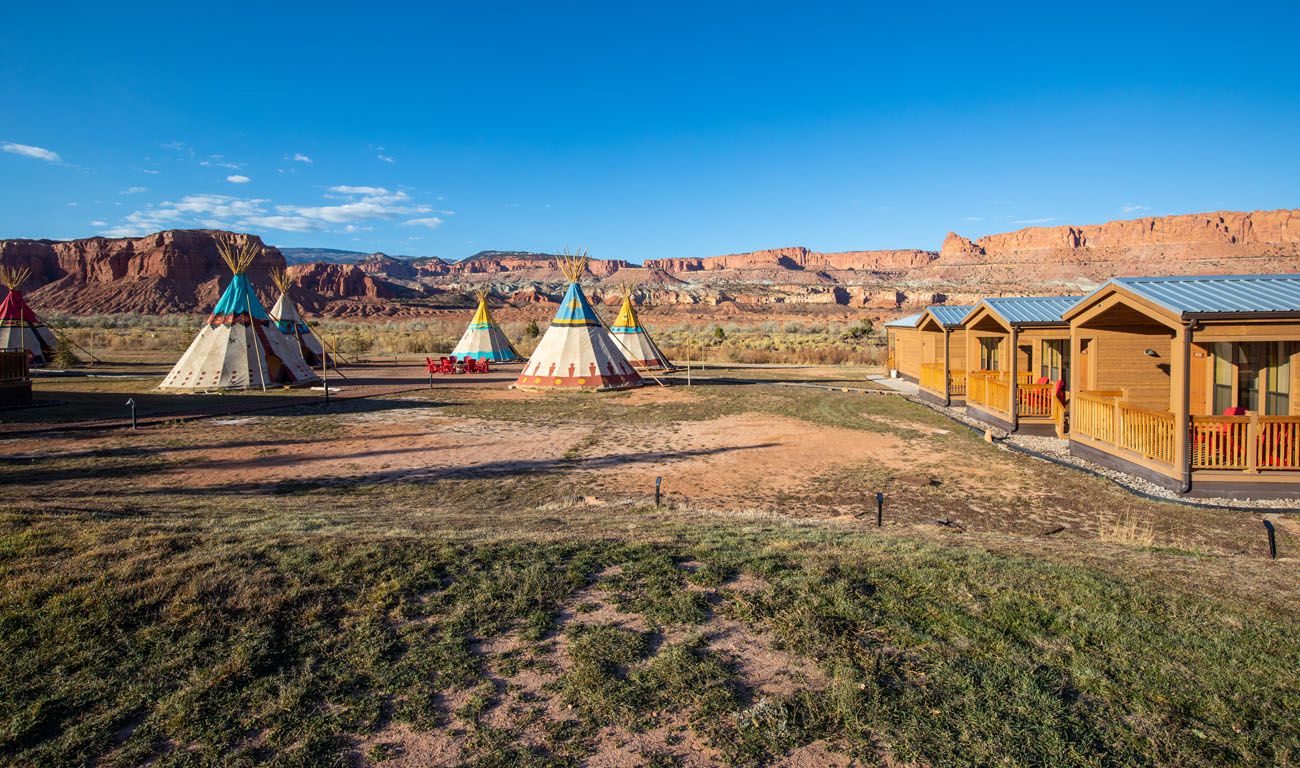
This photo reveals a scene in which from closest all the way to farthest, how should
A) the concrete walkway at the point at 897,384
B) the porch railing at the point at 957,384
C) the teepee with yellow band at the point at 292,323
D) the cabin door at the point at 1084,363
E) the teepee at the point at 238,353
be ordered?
the cabin door at the point at 1084,363 < the porch railing at the point at 957,384 < the teepee at the point at 238,353 < the concrete walkway at the point at 897,384 < the teepee with yellow band at the point at 292,323

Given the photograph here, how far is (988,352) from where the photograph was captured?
64.0 feet

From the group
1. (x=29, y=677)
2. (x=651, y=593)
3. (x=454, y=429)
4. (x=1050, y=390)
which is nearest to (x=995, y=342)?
(x=1050, y=390)

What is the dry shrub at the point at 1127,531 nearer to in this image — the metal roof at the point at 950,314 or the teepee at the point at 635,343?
the metal roof at the point at 950,314

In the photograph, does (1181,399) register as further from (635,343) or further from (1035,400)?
(635,343)

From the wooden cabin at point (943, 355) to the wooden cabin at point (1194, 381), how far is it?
5.56 metres

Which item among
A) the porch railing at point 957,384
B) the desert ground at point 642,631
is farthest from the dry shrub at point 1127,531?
the porch railing at point 957,384

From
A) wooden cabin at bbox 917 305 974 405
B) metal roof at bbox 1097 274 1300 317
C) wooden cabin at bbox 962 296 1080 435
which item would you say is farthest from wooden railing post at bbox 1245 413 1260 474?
wooden cabin at bbox 917 305 974 405

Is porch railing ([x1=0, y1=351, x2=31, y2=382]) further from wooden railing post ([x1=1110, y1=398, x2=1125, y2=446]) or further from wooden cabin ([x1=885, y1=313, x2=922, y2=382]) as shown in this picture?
wooden cabin ([x1=885, y1=313, x2=922, y2=382])

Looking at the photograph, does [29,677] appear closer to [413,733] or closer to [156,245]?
[413,733]

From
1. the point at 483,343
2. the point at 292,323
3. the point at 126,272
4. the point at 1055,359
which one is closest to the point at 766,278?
the point at 126,272

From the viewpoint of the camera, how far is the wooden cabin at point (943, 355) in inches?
762

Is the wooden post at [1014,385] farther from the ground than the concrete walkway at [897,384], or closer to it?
farther from the ground

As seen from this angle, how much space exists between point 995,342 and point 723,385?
29.4 ft

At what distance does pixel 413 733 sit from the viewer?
3359 millimetres
